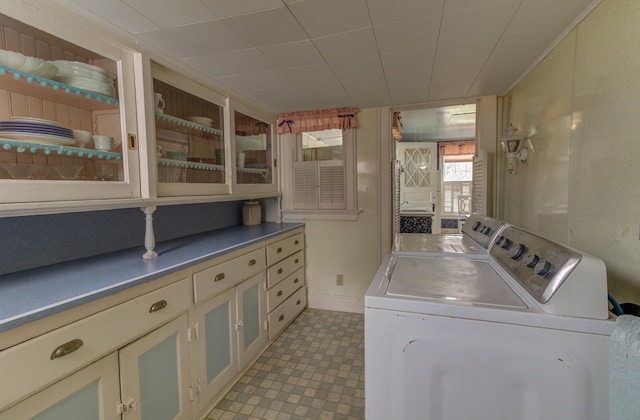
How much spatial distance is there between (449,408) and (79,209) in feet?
5.07

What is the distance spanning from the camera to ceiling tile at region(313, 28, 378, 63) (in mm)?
1493

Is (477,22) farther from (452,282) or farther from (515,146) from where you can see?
(452,282)

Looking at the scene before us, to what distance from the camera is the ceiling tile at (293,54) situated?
160 cm

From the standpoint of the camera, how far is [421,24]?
139cm

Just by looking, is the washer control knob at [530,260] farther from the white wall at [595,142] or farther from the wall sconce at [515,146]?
the wall sconce at [515,146]

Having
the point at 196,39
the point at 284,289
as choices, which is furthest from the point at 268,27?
the point at 284,289

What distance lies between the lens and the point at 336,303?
9.97ft

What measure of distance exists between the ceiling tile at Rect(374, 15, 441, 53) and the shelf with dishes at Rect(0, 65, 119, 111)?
1305 mm

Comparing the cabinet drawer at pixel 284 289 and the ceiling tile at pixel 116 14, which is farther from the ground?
the ceiling tile at pixel 116 14

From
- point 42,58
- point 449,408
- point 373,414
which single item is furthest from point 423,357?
point 42,58

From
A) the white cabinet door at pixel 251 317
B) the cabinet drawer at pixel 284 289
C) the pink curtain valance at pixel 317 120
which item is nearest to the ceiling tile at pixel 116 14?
the white cabinet door at pixel 251 317

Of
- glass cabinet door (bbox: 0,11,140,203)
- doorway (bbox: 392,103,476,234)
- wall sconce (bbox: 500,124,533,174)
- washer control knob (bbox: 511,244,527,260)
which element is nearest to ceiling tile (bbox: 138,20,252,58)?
glass cabinet door (bbox: 0,11,140,203)

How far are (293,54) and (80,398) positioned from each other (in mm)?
1817

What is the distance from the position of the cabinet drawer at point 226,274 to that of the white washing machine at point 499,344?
0.94 metres
